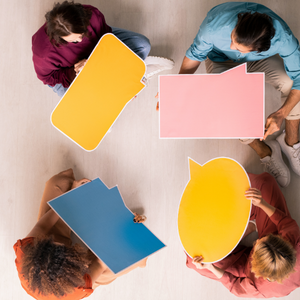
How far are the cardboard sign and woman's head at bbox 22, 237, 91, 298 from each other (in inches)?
31.2

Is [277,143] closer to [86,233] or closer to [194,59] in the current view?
[194,59]

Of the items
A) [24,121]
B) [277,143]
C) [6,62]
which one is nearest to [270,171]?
[277,143]

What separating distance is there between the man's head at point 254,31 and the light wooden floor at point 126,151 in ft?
2.51

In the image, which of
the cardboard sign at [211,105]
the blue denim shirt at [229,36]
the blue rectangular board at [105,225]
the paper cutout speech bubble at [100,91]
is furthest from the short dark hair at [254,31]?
the blue rectangular board at [105,225]

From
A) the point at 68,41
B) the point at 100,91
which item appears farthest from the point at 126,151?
the point at 68,41

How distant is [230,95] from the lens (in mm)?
1222

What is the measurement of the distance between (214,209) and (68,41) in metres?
1.17

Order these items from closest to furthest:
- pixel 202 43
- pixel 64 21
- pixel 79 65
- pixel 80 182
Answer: pixel 64 21 → pixel 202 43 → pixel 79 65 → pixel 80 182

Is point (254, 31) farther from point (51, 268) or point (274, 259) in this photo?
point (51, 268)

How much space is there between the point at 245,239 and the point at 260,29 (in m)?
1.31

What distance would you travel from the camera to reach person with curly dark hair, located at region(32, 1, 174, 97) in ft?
3.45

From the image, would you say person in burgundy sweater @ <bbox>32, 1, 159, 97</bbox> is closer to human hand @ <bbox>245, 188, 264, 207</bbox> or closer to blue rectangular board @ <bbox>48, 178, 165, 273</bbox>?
blue rectangular board @ <bbox>48, 178, 165, 273</bbox>

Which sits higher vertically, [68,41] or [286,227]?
[68,41]

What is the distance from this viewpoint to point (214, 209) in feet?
4.40
